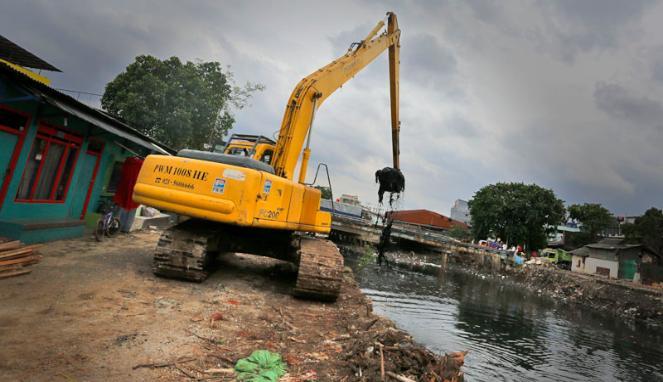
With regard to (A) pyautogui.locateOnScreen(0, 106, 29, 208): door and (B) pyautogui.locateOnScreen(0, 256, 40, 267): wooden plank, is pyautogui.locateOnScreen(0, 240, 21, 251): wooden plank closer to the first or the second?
(B) pyautogui.locateOnScreen(0, 256, 40, 267): wooden plank

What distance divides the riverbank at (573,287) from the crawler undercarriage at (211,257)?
2209 centimetres

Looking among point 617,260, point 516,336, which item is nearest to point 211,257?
point 516,336

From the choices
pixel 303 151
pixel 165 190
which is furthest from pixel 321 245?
pixel 165 190

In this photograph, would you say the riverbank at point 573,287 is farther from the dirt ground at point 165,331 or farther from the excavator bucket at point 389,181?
the dirt ground at point 165,331

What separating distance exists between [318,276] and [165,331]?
3.06 metres

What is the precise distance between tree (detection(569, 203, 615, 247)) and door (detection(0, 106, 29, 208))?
7049cm

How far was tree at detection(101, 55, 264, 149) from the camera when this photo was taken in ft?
83.8

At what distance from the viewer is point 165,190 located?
639 cm

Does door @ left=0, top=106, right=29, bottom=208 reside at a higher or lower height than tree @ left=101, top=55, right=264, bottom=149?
lower

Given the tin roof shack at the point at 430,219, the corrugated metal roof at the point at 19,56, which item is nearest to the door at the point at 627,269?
the tin roof shack at the point at 430,219

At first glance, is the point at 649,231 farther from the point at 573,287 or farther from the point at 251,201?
the point at 251,201

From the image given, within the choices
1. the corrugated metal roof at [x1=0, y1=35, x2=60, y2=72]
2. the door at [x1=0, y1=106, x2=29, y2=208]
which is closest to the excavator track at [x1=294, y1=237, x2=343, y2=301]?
the door at [x1=0, y1=106, x2=29, y2=208]

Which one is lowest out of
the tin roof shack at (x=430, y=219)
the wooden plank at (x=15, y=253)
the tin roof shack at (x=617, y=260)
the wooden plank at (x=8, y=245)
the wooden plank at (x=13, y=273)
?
the wooden plank at (x=13, y=273)

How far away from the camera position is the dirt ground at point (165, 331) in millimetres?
3402
